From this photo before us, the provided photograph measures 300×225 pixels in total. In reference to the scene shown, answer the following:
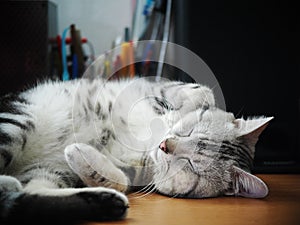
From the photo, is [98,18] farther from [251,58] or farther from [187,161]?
[187,161]

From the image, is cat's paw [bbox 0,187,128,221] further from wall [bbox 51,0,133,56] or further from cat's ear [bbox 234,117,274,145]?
wall [bbox 51,0,133,56]

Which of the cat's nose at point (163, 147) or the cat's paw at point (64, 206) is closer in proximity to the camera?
the cat's paw at point (64, 206)

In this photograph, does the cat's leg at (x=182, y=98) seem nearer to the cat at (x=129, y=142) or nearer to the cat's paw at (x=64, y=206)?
the cat at (x=129, y=142)

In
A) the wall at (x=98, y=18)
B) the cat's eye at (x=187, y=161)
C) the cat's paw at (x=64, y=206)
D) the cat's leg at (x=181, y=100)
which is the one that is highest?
the wall at (x=98, y=18)

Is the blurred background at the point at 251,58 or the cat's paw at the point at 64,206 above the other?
the blurred background at the point at 251,58

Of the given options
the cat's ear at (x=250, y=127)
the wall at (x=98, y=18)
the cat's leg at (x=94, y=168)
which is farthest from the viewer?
the wall at (x=98, y=18)

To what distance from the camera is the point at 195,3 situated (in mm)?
1381

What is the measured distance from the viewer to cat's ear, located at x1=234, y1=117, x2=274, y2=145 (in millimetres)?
1162

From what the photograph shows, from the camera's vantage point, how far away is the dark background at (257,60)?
1.35 m

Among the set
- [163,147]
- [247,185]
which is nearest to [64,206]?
[163,147]

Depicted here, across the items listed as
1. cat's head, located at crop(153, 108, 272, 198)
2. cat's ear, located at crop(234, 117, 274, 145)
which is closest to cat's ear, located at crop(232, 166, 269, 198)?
cat's head, located at crop(153, 108, 272, 198)

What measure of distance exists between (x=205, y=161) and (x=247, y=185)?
0.13 m

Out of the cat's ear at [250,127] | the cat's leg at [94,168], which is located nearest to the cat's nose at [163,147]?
the cat's leg at [94,168]

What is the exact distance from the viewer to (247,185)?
1.11 meters
